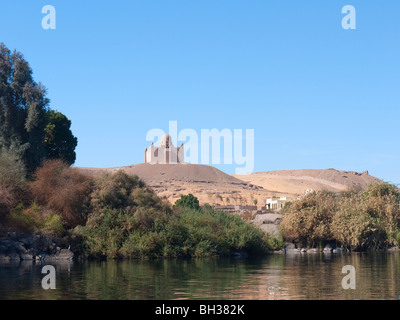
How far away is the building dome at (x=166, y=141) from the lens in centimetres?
14559

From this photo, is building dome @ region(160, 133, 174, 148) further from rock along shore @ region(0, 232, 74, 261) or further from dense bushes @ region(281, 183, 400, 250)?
rock along shore @ region(0, 232, 74, 261)

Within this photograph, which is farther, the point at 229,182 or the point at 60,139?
the point at 229,182

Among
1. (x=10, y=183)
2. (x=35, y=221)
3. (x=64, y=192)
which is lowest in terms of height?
(x=35, y=221)

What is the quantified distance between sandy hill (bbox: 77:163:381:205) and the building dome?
6.23 meters

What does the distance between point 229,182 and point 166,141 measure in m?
21.5

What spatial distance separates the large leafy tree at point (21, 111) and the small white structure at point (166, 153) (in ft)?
344

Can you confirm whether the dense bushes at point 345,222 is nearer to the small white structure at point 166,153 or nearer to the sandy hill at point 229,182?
the sandy hill at point 229,182

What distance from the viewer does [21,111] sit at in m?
41.4

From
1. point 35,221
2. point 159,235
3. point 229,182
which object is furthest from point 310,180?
point 35,221

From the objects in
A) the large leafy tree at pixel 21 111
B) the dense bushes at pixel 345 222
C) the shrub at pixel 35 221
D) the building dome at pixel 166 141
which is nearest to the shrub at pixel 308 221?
the dense bushes at pixel 345 222

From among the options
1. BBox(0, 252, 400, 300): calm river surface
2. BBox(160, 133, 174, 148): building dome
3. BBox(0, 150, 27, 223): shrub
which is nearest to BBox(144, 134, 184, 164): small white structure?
BBox(160, 133, 174, 148): building dome

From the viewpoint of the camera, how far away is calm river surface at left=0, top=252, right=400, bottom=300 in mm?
15562

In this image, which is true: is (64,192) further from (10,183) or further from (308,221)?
(308,221)

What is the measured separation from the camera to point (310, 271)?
23516 mm
